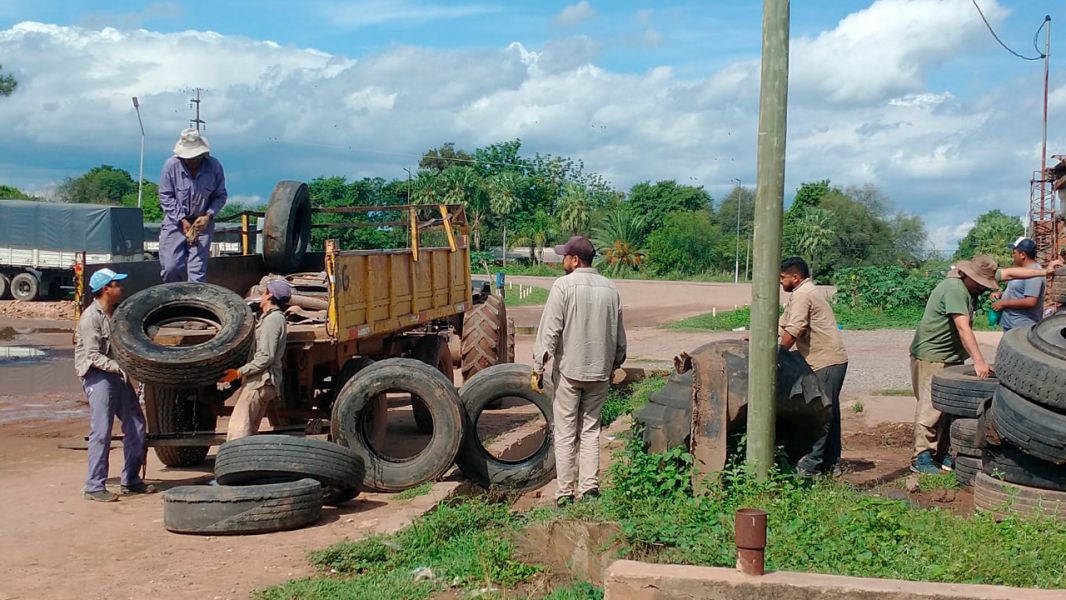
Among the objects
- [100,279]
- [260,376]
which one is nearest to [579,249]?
[260,376]

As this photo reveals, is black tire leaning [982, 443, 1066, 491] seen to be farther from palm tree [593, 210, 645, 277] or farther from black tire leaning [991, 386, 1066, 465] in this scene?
palm tree [593, 210, 645, 277]

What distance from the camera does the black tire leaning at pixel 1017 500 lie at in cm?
615

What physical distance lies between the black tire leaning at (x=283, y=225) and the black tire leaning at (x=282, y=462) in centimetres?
421

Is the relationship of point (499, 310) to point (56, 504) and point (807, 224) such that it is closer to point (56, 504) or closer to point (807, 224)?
point (56, 504)

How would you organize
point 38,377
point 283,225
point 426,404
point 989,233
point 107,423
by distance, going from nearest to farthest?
1. point 107,423
2. point 426,404
3. point 283,225
4. point 38,377
5. point 989,233

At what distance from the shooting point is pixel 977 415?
750 centimetres

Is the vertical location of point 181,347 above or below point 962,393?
above

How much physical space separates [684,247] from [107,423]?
66.9 meters

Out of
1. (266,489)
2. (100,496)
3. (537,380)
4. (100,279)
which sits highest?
(100,279)

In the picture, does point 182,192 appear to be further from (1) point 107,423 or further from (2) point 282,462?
(2) point 282,462

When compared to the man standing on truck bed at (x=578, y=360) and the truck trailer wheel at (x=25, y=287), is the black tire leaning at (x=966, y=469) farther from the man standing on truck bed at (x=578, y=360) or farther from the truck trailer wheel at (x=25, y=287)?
the truck trailer wheel at (x=25, y=287)

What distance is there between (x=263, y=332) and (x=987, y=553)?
17.9 feet

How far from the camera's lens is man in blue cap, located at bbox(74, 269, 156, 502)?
7941mm

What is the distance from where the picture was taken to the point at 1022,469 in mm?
6449
